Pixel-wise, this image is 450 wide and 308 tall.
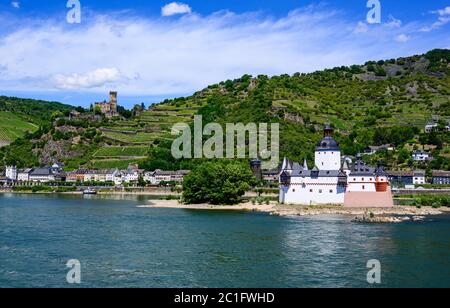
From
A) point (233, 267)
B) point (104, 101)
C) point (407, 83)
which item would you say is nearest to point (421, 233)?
point (233, 267)

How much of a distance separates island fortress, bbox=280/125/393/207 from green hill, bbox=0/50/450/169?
29.9 meters

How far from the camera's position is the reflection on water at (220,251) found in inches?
917

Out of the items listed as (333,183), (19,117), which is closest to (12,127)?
(19,117)

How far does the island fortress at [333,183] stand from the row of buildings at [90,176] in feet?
126

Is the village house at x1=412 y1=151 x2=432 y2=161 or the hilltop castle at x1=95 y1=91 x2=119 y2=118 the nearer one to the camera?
the village house at x1=412 y1=151 x2=432 y2=161

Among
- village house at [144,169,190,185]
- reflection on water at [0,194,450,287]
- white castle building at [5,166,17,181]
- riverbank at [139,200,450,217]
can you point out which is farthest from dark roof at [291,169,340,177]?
white castle building at [5,166,17,181]

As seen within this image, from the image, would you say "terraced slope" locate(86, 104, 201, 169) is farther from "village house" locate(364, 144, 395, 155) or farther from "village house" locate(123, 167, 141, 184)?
"village house" locate(364, 144, 395, 155)

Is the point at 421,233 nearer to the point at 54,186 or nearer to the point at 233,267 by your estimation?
the point at 233,267

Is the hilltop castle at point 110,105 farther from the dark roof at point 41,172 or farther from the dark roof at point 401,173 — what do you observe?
the dark roof at point 401,173

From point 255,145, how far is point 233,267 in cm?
6685

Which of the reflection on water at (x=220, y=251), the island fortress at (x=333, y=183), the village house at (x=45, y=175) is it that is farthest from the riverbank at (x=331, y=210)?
the village house at (x=45, y=175)

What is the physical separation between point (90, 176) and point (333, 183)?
58218 mm

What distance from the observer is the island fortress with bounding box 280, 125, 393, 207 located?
5203 cm
